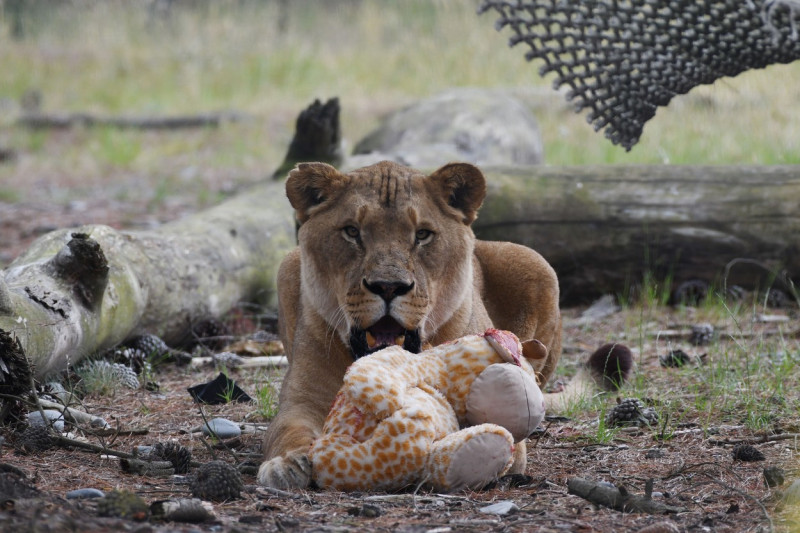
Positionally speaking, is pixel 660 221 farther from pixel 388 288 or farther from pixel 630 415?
pixel 388 288

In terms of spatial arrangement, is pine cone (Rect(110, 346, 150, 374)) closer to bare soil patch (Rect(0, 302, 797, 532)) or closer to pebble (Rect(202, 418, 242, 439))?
bare soil patch (Rect(0, 302, 797, 532))

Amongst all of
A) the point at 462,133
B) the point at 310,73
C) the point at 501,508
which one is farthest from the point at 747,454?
the point at 310,73

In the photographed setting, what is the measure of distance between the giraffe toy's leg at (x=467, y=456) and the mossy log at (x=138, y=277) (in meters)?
1.67

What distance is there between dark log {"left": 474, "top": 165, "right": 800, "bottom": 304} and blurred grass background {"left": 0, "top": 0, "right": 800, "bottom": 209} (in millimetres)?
2181

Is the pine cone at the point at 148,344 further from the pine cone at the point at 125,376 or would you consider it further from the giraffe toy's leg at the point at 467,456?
the giraffe toy's leg at the point at 467,456

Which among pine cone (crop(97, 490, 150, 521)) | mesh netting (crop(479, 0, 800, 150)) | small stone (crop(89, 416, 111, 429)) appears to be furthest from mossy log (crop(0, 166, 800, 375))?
pine cone (crop(97, 490, 150, 521))

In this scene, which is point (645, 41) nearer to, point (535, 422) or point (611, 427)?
point (611, 427)

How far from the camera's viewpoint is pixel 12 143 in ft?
46.5

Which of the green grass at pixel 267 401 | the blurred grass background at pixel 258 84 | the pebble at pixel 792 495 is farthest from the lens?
the blurred grass background at pixel 258 84

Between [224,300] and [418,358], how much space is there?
3282 millimetres

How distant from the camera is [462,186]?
4.16 meters

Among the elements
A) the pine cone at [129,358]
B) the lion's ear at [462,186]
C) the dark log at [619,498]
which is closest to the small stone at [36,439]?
the pine cone at [129,358]

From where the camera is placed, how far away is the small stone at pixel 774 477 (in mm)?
3199

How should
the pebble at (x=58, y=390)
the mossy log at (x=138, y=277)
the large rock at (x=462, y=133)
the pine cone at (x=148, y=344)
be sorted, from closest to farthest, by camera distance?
the pebble at (x=58, y=390) → the mossy log at (x=138, y=277) → the pine cone at (x=148, y=344) → the large rock at (x=462, y=133)
